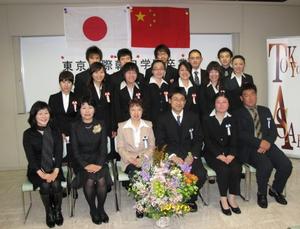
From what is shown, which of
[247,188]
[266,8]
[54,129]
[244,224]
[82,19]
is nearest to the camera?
[244,224]

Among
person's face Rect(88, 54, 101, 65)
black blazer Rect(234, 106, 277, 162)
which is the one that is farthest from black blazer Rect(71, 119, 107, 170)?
black blazer Rect(234, 106, 277, 162)

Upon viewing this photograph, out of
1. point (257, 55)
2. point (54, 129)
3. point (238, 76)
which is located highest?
point (257, 55)

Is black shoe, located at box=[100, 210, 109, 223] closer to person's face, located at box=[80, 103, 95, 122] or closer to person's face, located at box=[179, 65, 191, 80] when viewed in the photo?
person's face, located at box=[80, 103, 95, 122]

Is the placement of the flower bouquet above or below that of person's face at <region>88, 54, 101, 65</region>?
below

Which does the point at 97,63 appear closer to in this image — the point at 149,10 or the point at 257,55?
the point at 149,10

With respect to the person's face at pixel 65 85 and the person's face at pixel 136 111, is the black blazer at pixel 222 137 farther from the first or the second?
the person's face at pixel 65 85

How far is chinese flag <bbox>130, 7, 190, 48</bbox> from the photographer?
198 inches

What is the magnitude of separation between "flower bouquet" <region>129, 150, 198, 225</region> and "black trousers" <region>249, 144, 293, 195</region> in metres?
1.02

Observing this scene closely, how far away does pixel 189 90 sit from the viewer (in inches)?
151

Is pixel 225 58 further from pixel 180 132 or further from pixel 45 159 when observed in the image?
pixel 45 159

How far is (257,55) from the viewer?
5.53m

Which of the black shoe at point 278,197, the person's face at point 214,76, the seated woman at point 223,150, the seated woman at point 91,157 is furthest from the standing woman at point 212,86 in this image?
the seated woman at point 91,157

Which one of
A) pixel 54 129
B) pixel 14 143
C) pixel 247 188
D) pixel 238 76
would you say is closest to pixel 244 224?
pixel 247 188

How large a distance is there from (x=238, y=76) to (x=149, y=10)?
183cm
